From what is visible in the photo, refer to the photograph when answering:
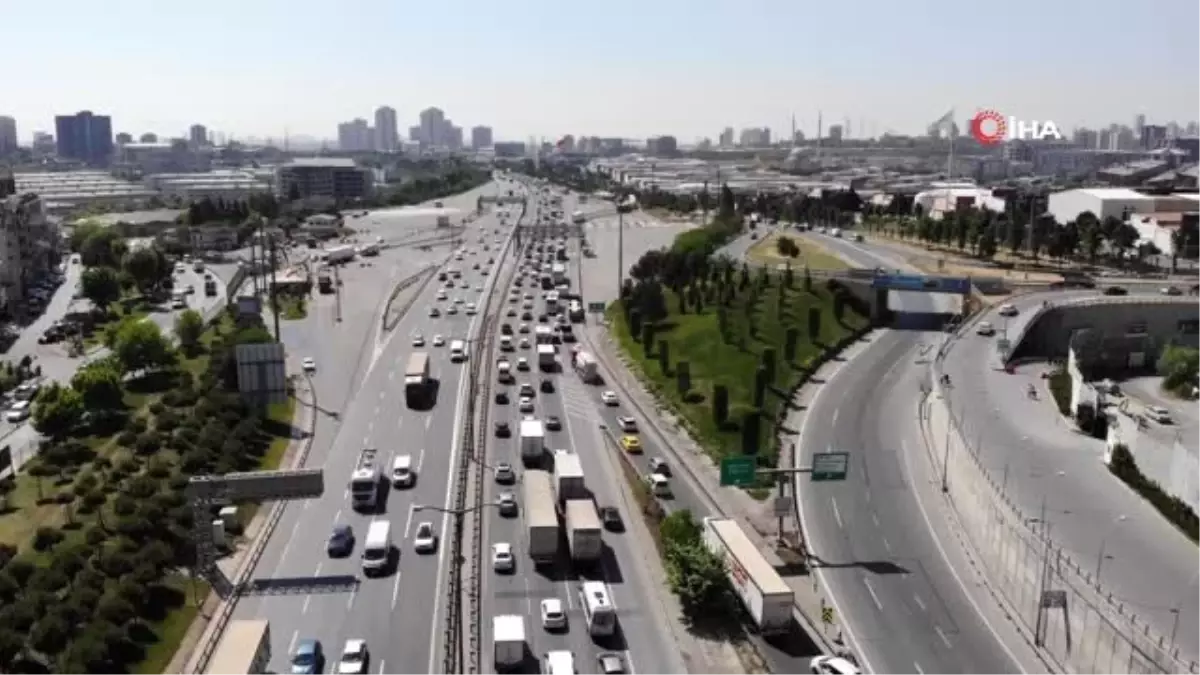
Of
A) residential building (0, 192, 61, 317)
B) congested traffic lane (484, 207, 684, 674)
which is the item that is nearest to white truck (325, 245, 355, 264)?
residential building (0, 192, 61, 317)

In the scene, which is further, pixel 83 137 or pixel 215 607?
pixel 83 137

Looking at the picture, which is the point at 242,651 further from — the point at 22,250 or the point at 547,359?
the point at 22,250

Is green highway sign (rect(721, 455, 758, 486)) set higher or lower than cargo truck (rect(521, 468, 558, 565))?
higher

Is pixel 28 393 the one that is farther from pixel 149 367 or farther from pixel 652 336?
pixel 652 336

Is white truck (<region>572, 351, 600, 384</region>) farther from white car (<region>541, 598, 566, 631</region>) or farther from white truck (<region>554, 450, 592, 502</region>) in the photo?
white car (<region>541, 598, 566, 631</region>)

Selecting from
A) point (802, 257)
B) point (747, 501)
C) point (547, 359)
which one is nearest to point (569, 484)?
point (747, 501)

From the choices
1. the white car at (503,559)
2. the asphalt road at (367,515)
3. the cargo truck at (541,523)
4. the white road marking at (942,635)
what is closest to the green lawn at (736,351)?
the cargo truck at (541,523)

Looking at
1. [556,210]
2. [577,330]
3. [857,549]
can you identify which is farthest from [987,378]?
[556,210]
